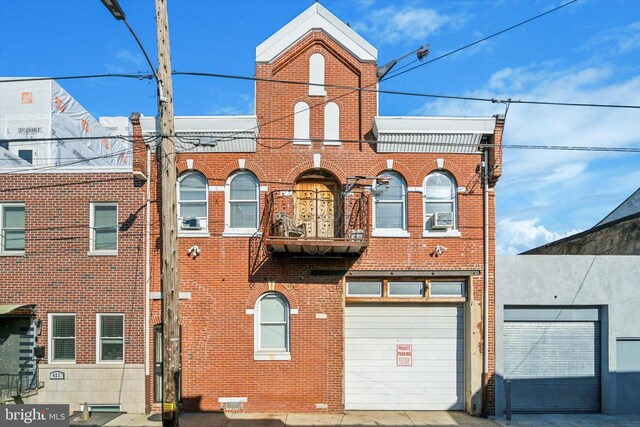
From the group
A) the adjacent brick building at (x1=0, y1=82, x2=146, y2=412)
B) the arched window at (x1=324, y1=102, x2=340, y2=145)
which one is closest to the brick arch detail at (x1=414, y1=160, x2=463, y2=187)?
the arched window at (x1=324, y1=102, x2=340, y2=145)

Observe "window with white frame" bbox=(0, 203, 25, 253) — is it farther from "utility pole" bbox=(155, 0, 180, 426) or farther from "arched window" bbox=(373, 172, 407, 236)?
"arched window" bbox=(373, 172, 407, 236)

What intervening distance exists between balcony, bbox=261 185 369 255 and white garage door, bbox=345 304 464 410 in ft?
6.83

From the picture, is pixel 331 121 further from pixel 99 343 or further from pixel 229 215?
pixel 99 343


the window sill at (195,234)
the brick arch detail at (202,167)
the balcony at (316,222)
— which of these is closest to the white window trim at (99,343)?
the window sill at (195,234)

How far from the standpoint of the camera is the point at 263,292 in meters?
13.1

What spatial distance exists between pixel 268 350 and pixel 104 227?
5326 mm

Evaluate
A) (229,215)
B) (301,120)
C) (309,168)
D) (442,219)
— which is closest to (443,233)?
(442,219)

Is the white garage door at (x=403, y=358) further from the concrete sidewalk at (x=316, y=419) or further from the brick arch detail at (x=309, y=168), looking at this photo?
the brick arch detail at (x=309, y=168)

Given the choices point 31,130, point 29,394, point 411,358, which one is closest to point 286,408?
point 411,358

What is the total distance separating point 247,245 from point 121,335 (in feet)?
12.9

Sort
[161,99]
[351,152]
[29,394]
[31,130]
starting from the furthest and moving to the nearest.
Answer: [31,130]
[351,152]
[29,394]
[161,99]

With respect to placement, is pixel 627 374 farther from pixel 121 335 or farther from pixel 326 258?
pixel 121 335

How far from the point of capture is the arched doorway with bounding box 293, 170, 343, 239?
13.4 m

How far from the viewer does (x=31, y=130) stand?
26203 mm
